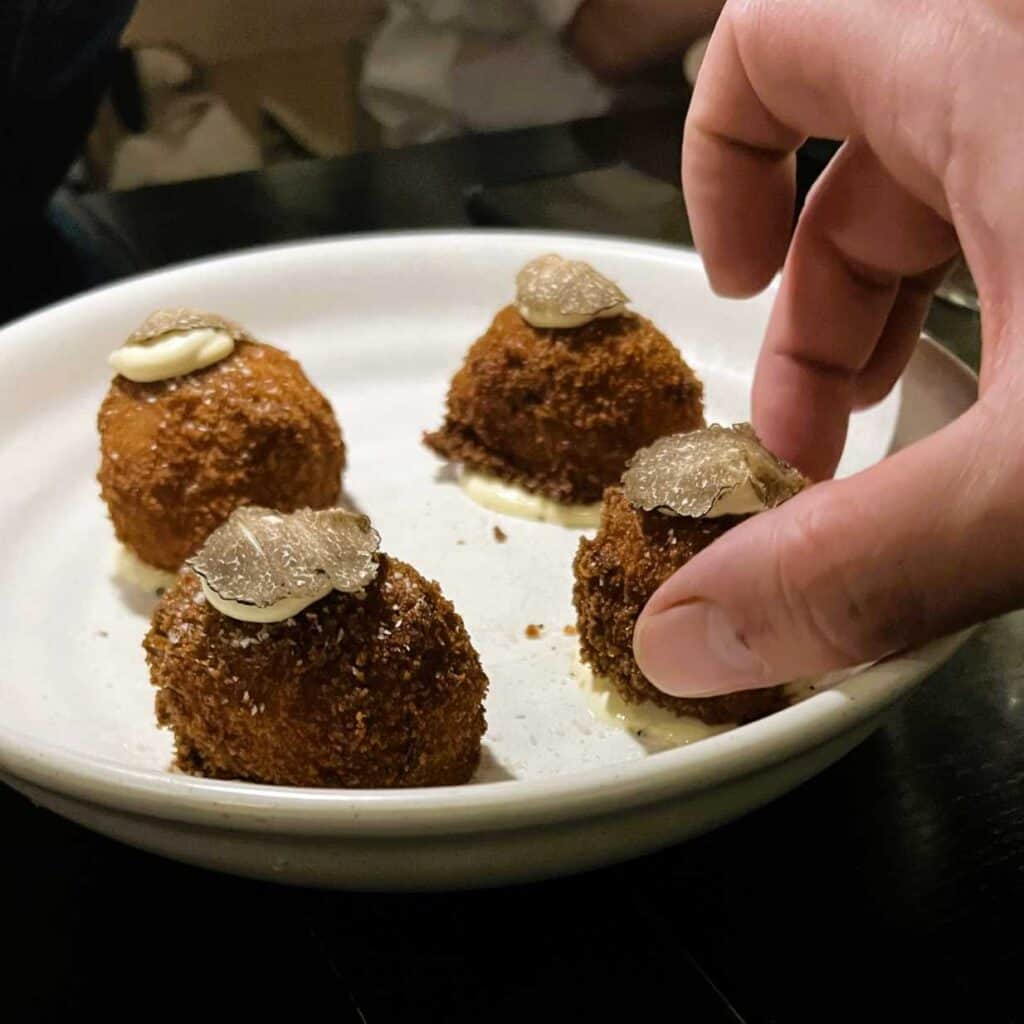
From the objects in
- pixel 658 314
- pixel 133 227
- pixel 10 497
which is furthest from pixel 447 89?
pixel 10 497

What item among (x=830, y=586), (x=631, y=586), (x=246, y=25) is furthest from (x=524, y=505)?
(x=246, y=25)

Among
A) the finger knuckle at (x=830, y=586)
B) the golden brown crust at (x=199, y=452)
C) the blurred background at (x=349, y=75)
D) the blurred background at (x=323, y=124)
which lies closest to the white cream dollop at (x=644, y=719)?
the finger knuckle at (x=830, y=586)

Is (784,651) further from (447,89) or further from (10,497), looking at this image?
(447,89)

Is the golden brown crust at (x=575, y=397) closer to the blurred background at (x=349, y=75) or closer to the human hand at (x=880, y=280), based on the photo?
the human hand at (x=880, y=280)

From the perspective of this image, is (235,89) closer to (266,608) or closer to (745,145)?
(745,145)

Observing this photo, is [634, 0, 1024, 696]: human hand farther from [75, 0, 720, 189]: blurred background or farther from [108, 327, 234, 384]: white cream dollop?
[75, 0, 720, 189]: blurred background
